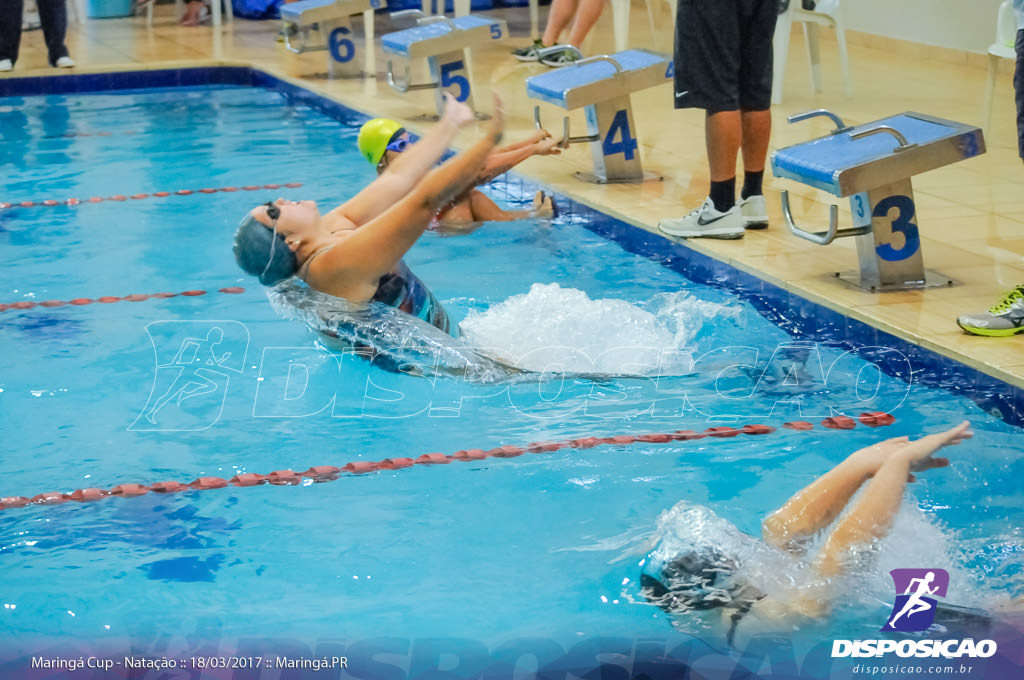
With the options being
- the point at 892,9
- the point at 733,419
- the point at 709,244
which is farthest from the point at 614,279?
the point at 892,9

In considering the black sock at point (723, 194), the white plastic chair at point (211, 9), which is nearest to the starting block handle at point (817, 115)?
the black sock at point (723, 194)

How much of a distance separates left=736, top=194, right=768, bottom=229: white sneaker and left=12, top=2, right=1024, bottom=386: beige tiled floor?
88 mm

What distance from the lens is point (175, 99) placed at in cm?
1021

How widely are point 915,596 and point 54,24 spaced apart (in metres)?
9.61

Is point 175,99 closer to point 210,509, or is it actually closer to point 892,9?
point 892,9

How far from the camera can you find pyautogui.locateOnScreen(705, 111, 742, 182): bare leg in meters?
5.12

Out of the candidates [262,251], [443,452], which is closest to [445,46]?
[262,251]

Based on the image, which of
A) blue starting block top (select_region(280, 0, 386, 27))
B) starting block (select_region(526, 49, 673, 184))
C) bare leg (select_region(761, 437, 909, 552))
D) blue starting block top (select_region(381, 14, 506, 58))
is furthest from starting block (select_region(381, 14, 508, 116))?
bare leg (select_region(761, 437, 909, 552))

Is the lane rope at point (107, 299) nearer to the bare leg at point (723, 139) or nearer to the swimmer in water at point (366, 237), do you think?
the swimmer in water at point (366, 237)

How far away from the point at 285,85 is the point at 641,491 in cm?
753

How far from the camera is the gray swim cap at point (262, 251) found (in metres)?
3.73

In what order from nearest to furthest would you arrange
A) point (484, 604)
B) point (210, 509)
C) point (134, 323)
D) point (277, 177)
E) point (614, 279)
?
point (484, 604), point (210, 509), point (134, 323), point (614, 279), point (277, 177)

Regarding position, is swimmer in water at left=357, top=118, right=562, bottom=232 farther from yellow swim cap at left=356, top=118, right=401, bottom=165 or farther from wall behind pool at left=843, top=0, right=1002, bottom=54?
wall behind pool at left=843, top=0, right=1002, bottom=54

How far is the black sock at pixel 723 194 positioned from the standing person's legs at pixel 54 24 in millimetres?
6966
